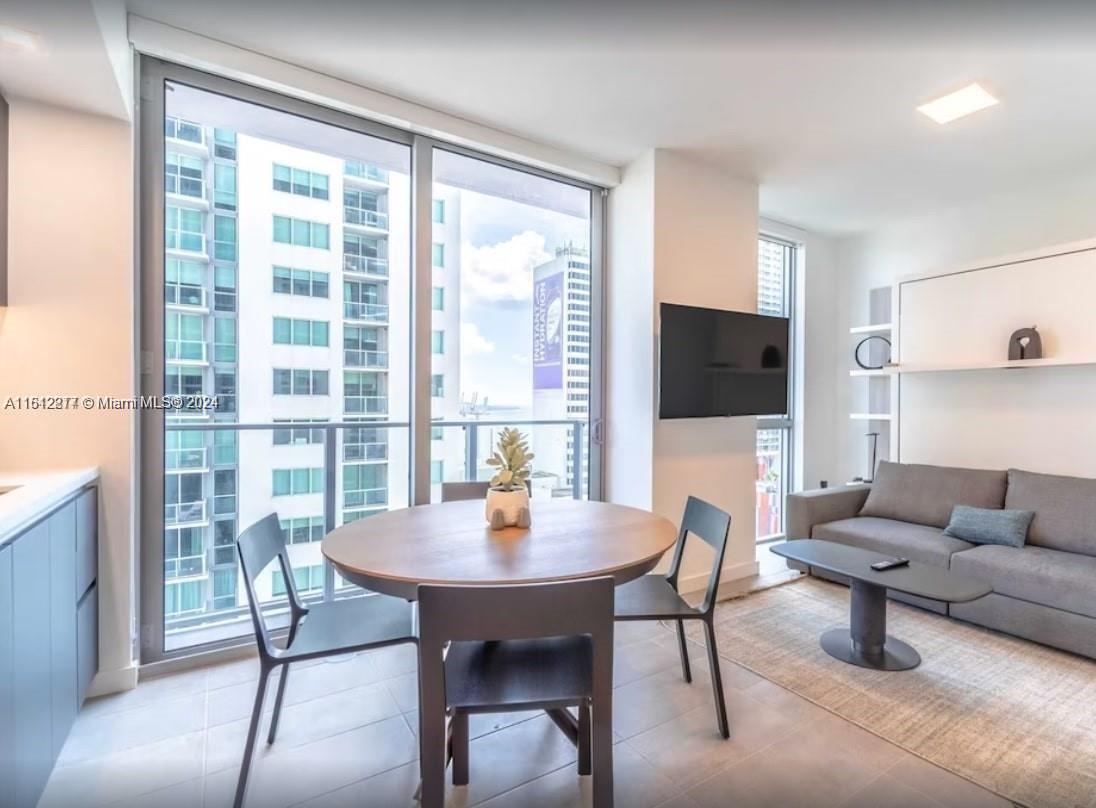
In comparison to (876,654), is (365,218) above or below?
above

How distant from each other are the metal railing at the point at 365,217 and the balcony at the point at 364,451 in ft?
4.25

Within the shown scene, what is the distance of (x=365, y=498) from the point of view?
10.4 feet

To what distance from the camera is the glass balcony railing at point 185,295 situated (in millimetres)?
2406

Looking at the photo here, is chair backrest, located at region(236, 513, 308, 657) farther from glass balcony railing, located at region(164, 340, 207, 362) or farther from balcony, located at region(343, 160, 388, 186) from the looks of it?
balcony, located at region(343, 160, 388, 186)

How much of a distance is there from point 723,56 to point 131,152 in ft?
8.39

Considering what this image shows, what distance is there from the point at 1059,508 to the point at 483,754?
3418 mm

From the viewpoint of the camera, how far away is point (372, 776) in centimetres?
170

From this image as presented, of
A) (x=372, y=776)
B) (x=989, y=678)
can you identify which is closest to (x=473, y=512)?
(x=372, y=776)

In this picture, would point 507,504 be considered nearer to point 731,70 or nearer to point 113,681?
point 113,681

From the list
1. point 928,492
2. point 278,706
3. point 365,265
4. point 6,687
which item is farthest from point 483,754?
point 928,492

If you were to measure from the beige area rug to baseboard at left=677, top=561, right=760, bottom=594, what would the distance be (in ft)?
0.99

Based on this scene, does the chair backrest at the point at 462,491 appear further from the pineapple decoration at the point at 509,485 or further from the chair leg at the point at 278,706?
the chair leg at the point at 278,706

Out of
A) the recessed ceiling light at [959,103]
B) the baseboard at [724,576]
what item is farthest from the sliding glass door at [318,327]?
the recessed ceiling light at [959,103]

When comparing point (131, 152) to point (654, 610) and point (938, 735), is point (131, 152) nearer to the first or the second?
point (654, 610)
